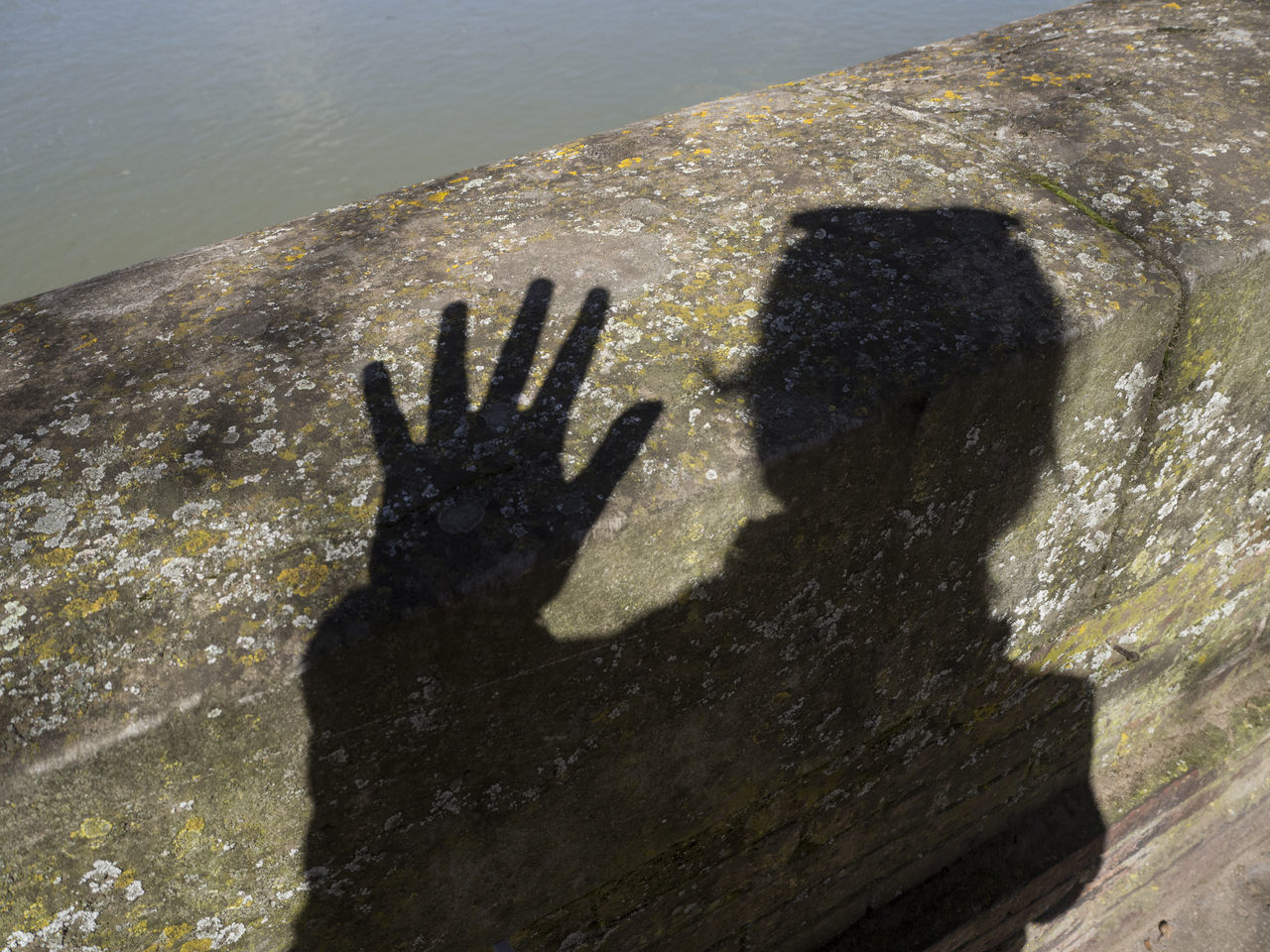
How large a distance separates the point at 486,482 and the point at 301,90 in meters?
11.3

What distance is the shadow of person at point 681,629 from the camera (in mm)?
1308

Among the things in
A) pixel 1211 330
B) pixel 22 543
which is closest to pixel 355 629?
pixel 22 543

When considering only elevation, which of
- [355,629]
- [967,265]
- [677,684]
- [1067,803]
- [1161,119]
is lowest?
[1067,803]

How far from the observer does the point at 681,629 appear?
5.06ft

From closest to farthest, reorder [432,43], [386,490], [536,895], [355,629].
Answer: [355,629], [386,490], [536,895], [432,43]

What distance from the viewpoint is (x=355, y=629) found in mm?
1191

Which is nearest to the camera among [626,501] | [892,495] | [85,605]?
A: [85,605]

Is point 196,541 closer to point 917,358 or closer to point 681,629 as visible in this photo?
point 681,629

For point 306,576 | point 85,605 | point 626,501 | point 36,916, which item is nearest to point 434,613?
point 306,576

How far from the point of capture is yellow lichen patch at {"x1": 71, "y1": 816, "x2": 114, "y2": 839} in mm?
1168

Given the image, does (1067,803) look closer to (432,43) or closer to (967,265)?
(967,265)

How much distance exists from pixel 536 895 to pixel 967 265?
5.59 ft

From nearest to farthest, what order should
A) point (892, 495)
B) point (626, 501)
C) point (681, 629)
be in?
point (626, 501), point (681, 629), point (892, 495)

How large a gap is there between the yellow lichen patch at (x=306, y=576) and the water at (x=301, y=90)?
306 inches
